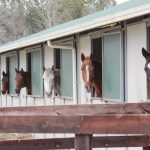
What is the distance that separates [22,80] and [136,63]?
21.8 ft

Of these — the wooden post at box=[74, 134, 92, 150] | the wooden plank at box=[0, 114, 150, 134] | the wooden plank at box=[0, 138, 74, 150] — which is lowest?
the wooden plank at box=[0, 138, 74, 150]

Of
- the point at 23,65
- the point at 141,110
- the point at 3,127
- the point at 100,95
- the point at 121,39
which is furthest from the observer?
the point at 23,65

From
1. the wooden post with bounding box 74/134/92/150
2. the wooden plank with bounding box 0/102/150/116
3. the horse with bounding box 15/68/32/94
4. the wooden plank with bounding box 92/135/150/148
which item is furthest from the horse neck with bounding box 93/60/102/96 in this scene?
the wooden post with bounding box 74/134/92/150

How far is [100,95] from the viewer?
371 inches

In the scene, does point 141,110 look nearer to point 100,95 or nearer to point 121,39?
point 121,39

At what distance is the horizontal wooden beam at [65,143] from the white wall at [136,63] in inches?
149

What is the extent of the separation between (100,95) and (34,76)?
4544 millimetres

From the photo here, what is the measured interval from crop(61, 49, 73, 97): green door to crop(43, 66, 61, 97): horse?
21cm

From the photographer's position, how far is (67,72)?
11094mm

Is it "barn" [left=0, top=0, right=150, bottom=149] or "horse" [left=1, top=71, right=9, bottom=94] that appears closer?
"barn" [left=0, top=0, right=150, bottom=149]

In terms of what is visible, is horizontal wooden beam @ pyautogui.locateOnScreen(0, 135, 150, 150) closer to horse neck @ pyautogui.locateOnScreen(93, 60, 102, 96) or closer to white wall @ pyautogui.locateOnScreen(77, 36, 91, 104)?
horse neck @ pyautogui.locateOnScreen(93, 60, 102, 96)

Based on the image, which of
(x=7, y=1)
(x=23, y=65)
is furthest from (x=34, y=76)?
(x=7, y=1)

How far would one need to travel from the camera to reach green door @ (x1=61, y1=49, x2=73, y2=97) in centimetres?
1091

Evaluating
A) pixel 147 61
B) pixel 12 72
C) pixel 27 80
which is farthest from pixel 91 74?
pixel 12 72
